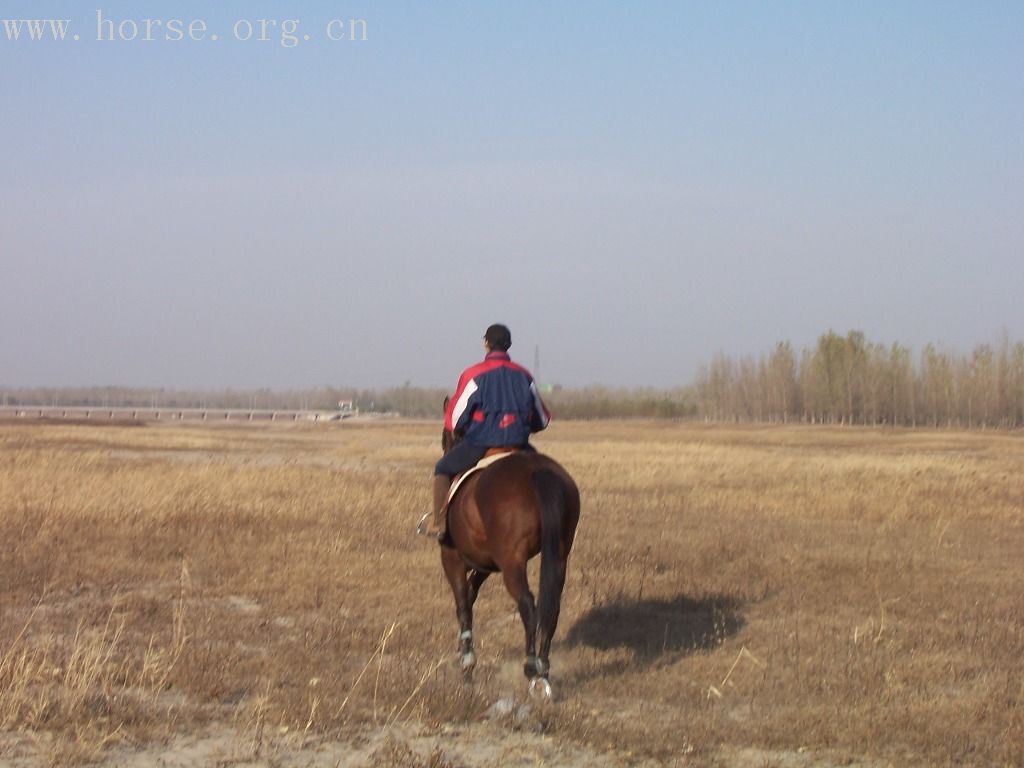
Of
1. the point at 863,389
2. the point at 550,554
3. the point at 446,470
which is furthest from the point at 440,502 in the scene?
the point at 863,389

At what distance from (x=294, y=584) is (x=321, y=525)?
3.84 metres

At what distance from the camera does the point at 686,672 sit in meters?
Result: 7.78

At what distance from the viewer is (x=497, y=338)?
25.8ft

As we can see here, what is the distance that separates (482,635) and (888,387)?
95.1 metres

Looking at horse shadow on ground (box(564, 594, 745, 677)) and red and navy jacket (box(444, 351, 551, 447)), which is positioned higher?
red and navy jacket (box(444, 351, 551, 447))

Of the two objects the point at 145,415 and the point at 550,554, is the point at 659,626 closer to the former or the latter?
the point at 550,554

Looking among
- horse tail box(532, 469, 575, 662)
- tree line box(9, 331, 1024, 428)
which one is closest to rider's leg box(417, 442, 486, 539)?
horse tail box(532, 469, 575, 662)

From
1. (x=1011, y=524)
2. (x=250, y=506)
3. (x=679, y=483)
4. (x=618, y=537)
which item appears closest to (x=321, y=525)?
(x=250, y=506)

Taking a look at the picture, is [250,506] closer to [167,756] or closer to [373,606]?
[373,606]

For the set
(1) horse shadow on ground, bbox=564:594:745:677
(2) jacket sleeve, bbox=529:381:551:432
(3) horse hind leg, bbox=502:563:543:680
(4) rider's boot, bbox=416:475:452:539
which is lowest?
(1) horse shadow on ground, bbox=564:594:745:677

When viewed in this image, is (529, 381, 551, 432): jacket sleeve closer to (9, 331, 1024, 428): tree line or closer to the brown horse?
the brown horse

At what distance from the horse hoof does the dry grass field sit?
13cm

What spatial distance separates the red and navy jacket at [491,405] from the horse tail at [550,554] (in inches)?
27.7

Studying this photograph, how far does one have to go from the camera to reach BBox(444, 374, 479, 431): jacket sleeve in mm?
7742
